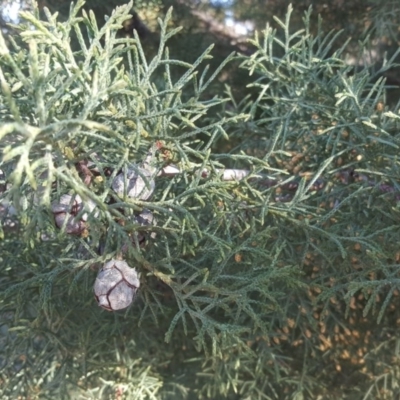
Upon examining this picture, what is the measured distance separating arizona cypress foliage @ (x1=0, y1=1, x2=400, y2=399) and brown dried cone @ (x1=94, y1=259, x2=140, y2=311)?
19 millimetres

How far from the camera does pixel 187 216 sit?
58 centimetres

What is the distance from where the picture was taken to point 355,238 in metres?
0.67

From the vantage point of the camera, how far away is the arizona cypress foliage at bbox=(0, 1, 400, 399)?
542 mm

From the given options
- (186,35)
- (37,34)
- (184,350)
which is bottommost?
(184,350)

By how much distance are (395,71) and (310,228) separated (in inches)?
31.0

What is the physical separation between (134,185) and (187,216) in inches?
2.5

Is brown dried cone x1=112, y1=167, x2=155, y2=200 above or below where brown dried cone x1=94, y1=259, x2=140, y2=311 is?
above

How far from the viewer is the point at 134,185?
1.95ft

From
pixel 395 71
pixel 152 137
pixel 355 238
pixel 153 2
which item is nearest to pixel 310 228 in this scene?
pixel 355 238

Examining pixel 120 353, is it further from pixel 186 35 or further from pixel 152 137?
pixel 186 35

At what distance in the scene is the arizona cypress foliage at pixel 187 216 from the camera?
54cm

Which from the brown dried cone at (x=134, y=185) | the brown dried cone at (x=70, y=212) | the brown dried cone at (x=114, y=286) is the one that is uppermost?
the brown dried cone at (x=134, y=185)

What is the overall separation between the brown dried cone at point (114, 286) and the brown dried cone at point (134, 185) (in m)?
0.07

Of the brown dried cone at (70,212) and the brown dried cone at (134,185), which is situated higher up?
the brown dried cone at (134,185)
